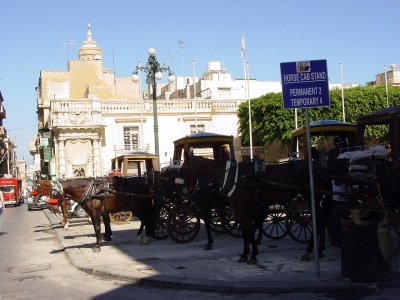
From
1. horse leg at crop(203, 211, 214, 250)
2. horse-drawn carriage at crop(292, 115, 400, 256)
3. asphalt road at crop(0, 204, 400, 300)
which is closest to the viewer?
asphalt road at crop(0, 204, 400, 300)

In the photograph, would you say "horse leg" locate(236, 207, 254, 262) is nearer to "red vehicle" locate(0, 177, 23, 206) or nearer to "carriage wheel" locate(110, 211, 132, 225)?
"carriage wheel" locate(110, 211, 132, 225)

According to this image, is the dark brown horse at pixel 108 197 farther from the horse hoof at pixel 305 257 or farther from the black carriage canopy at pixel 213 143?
the horse hoof at pixel 305 257

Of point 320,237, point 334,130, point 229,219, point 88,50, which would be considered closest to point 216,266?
point 320,237

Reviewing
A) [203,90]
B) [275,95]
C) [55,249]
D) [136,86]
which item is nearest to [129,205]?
[55,249]

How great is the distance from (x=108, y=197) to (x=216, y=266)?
177 inches

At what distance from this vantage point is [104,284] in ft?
30.5

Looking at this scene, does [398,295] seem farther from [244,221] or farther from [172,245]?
[172,245]

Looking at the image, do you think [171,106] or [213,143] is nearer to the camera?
[213,143]

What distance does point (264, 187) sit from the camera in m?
10.1

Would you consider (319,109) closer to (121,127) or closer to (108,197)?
(121,127)

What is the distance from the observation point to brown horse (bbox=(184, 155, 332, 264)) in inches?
397

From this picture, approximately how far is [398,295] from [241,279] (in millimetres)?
2416

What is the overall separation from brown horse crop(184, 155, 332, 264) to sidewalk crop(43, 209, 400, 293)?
599 mm

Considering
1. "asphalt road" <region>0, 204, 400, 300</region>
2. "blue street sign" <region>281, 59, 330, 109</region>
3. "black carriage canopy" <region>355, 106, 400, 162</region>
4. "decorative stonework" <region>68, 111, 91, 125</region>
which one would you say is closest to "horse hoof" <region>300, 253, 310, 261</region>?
"asphalt road" <region>0, 204, 400, 300</region>
